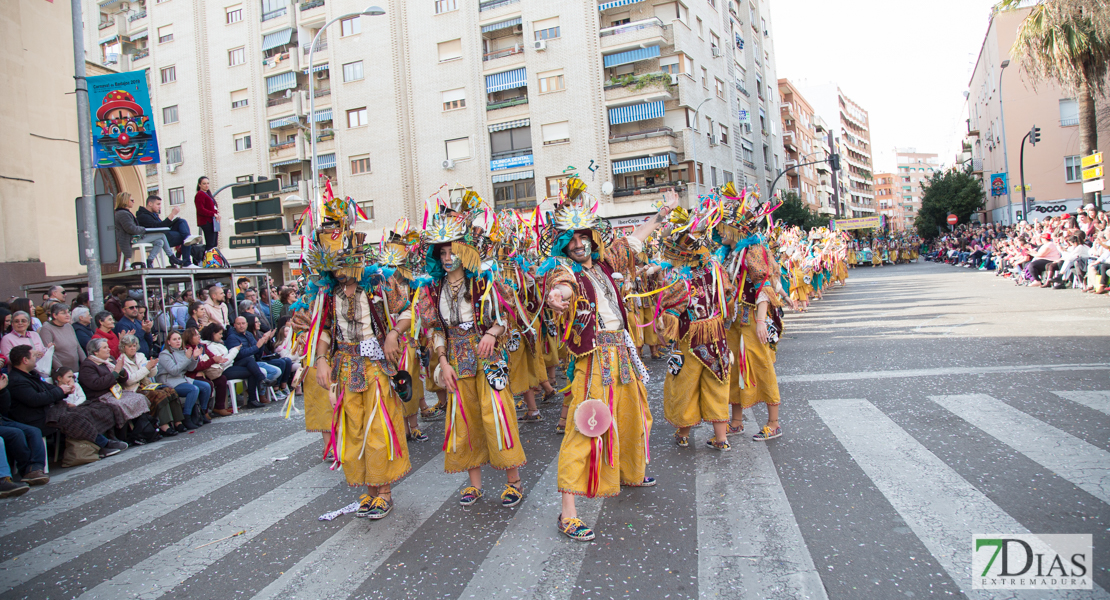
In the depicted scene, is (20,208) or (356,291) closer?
(356,291)

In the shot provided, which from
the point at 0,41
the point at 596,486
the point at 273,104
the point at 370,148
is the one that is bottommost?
the point at 596,486

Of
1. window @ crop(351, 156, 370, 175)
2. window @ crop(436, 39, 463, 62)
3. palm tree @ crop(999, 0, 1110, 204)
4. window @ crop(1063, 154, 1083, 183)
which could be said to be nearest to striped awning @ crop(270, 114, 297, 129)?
window @ crop(351, 156, 370, 175)

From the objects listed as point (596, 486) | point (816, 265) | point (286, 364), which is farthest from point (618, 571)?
point (816, 265)

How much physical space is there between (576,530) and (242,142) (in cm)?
4111

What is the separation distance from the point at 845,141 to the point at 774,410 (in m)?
99.2

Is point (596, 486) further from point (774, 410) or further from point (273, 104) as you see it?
point (273, 104)

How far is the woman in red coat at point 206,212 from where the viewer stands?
12.5m

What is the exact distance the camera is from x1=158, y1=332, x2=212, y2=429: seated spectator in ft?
27.2

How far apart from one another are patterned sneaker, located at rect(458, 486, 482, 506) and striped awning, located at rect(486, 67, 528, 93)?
32.0 m

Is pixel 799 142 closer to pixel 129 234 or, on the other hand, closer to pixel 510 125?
pixel 510 125

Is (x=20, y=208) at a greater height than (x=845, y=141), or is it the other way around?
(x=845, y=141)

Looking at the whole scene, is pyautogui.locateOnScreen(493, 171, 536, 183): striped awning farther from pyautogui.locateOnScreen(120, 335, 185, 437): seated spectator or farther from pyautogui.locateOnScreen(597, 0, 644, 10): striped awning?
pyautogui.locateOnScreen(120, 335, 185, 437): seated spectator

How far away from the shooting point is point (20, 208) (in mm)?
13148

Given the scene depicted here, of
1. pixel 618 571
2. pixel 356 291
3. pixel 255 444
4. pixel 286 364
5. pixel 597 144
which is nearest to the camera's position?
pixel 618 571
